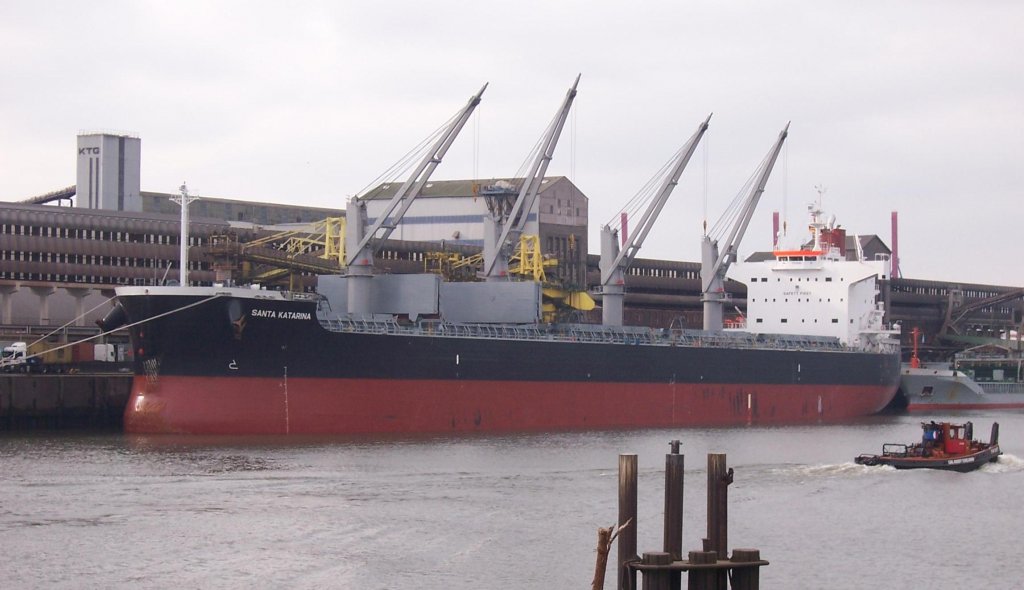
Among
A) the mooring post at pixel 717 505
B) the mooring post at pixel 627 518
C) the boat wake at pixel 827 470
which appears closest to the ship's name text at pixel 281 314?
the boat wake at pixel 827 470

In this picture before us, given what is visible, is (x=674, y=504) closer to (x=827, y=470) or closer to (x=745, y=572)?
(x=745, y=572)

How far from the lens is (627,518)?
1487 cm

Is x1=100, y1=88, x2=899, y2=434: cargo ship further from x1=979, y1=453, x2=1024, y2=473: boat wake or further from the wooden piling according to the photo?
the wooden piling

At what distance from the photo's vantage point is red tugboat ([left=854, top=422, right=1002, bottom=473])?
97.3 feet

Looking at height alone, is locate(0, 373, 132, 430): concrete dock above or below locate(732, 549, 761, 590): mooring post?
above

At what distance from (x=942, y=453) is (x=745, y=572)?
17410 mm

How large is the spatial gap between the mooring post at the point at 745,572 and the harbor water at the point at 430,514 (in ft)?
13.0

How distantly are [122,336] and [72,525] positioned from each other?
22.5 meters

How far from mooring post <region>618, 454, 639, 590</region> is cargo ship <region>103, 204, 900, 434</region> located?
19.3m

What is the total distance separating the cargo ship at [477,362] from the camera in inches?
1292

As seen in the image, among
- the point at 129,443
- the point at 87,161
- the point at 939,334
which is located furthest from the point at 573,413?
the point at 939,334

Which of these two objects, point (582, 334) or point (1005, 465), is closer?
point (1005, 465)

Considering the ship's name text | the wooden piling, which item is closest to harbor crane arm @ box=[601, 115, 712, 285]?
the ship's name text

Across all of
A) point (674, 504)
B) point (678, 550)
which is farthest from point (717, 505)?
point (678, 550)
